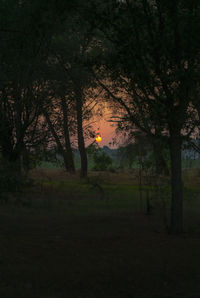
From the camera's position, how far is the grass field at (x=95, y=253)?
858cm

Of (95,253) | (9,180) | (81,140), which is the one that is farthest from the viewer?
(81,140)

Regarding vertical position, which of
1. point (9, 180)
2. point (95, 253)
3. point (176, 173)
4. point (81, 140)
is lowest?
point (95, 253)

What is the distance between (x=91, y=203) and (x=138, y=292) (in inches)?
577

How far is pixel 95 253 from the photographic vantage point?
1160 centimetres

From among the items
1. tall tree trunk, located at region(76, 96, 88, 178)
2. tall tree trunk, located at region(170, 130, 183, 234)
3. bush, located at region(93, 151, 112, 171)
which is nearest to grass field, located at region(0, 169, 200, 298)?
tall tree trunk, located at region(170, 130, 183, 234)

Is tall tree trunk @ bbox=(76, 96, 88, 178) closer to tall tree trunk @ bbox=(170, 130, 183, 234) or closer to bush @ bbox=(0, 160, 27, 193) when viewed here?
tall tree trunk @ bbox=(170, 130, 183, 234)

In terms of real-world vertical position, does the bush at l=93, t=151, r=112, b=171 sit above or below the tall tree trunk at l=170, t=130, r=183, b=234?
above

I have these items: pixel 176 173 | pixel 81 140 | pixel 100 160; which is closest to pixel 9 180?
pixel 176 173

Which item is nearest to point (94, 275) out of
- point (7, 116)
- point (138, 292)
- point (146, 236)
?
point (138, 292)

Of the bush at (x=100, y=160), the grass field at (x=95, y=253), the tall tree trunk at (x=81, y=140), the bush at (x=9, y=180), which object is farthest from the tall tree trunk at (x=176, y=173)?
the bush at (x=100, y=160)

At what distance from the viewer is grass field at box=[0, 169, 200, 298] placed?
858 cm

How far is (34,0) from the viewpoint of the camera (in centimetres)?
1410

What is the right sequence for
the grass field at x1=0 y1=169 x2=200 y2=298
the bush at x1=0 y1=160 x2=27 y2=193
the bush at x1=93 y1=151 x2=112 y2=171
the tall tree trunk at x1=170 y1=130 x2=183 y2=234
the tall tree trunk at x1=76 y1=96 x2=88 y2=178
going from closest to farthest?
the grass field at x1=0 y1=169 x2=200 y2=298 < the bush at x1=0 y1=160 x2=27 y2=193 < the tall tree trunk at x1=170 y1=130 x2=183 y2=234 < the tall tree trunk at x1=76 y1=96 x2=88 y2=178 < the bush at x1=93 y1=151 x2=112 y2=171

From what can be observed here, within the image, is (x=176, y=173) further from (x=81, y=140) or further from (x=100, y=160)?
(x=100, y=160)
